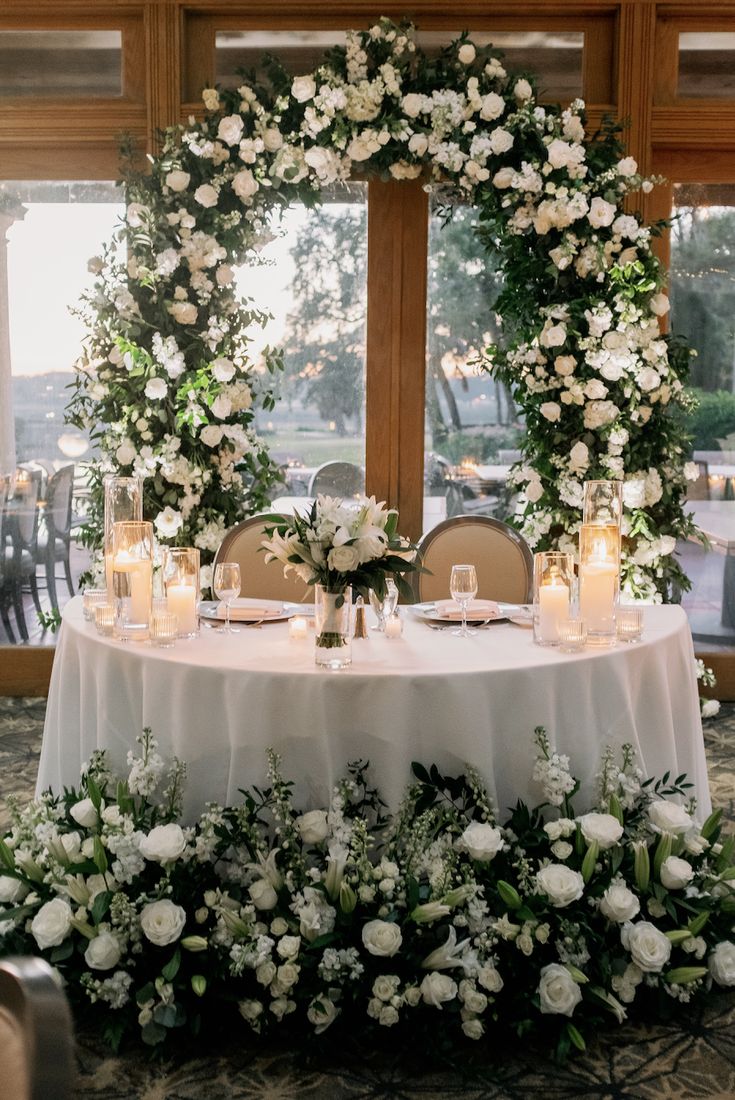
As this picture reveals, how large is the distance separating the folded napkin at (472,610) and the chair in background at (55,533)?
2.83 m

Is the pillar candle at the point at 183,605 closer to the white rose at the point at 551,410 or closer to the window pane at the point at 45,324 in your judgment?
the white rose at the point at 551,410

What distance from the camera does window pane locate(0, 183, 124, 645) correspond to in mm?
5562

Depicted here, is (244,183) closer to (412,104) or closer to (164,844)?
(412,104)

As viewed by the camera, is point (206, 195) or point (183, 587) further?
point (206, 195)

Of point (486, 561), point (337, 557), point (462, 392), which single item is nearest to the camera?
point (337, 557)

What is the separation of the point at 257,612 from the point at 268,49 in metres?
3.21

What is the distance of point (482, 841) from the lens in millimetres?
2693

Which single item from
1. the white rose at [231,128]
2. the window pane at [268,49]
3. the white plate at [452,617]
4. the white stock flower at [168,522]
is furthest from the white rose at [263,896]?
the window pane at [268,49]

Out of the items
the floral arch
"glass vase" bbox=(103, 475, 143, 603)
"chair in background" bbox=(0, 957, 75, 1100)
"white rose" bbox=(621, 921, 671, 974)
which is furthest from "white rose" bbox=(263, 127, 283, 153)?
"chair in background" bbox=(0, 957, 75, 1100)

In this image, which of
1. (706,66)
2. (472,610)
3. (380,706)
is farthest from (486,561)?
(706,66)

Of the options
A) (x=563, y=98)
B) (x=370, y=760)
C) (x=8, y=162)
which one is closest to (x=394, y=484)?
(x=563, y=98)

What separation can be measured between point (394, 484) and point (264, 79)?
1.98m

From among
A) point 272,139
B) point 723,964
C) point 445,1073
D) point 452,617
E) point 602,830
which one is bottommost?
point 445,1073

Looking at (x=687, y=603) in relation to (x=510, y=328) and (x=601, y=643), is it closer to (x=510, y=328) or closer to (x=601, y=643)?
(x=510, y=328)
